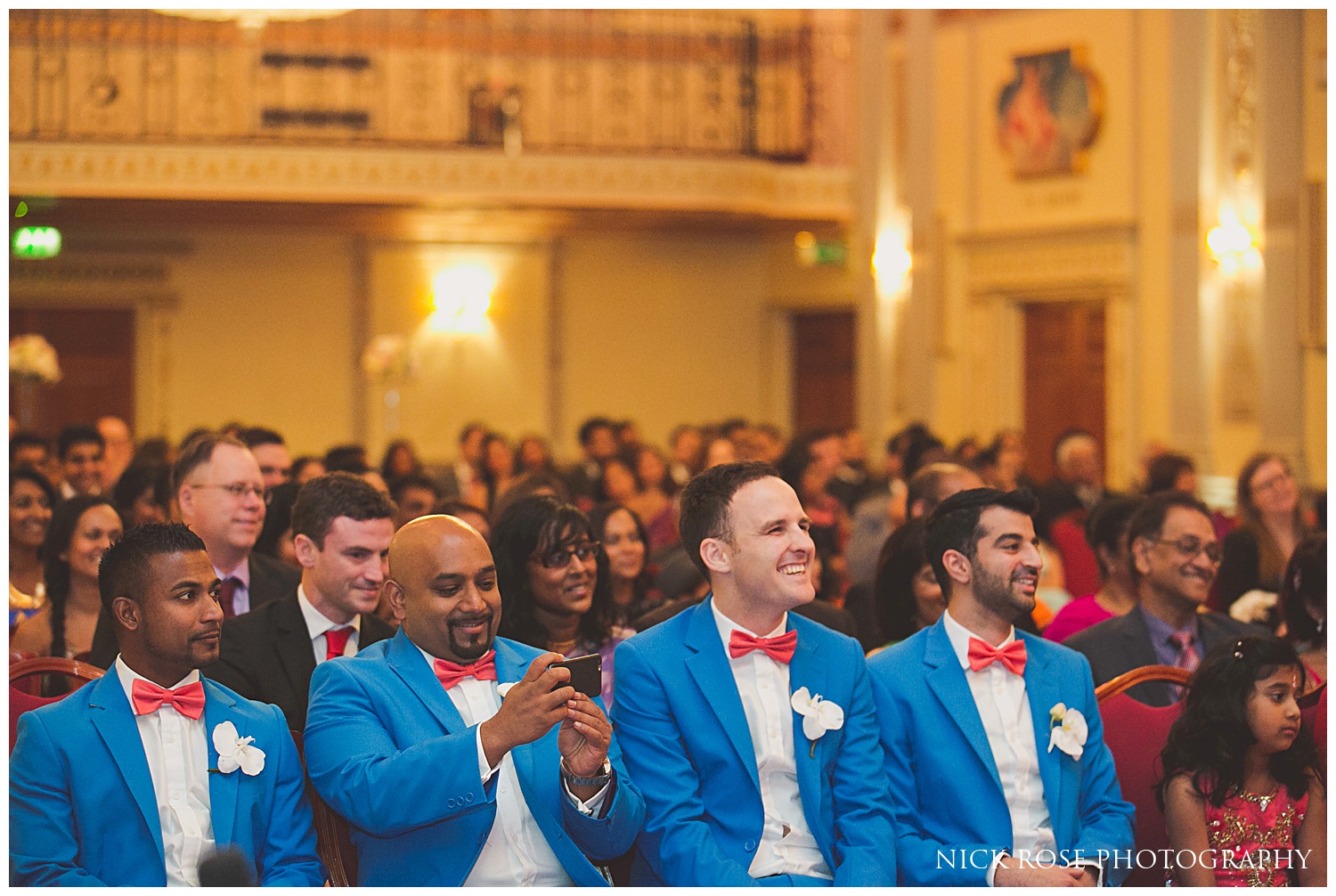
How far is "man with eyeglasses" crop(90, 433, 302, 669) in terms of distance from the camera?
443cm

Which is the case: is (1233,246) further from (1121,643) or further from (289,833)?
(289,833)

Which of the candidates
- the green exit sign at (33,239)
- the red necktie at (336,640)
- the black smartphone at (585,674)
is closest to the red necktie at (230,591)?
the red necktie at (336,640)

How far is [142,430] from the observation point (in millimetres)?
14828

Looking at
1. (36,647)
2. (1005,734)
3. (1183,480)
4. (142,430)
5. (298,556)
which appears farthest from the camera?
(142,430)

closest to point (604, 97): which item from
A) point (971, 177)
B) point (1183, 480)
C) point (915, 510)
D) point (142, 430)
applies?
point (971, 177)

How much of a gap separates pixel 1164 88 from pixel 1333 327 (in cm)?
932

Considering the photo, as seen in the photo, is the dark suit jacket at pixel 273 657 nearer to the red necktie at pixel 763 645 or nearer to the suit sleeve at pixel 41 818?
the suit sleeve at pixel 41 818

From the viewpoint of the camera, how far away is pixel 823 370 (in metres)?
15.9

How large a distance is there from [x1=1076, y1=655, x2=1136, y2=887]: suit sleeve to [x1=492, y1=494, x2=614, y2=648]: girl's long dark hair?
1.26m

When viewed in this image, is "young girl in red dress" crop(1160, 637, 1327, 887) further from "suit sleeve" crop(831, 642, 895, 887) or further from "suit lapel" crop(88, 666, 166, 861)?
"suit lapel" crop(88, 666, 166, 861)

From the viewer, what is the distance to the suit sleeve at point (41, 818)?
8.82 feet

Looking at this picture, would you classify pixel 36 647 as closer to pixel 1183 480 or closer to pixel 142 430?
pixel 1183 480

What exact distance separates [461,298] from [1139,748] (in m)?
12.3

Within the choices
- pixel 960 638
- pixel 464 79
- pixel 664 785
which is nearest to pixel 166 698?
pixel 664 785
